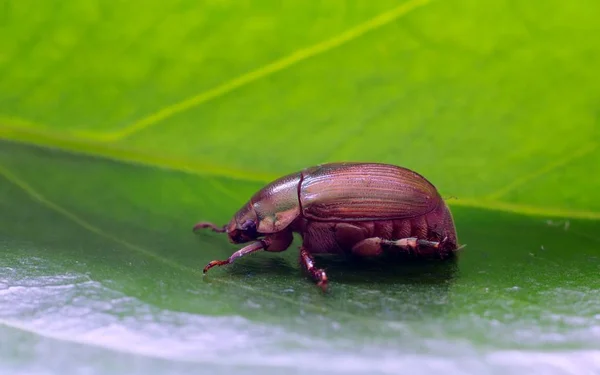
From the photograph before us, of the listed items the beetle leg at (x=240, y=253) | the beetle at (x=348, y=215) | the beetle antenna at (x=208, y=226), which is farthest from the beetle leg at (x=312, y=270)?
the beetle antenna at (x=208, y=226)

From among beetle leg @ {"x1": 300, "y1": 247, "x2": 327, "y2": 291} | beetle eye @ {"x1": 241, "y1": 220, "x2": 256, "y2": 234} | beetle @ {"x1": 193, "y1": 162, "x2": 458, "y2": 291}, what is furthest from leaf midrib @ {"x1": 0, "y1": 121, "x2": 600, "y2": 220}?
beetle leg @ {"x1": 300, "y1": 247, "x2": 327, "y2": 291}

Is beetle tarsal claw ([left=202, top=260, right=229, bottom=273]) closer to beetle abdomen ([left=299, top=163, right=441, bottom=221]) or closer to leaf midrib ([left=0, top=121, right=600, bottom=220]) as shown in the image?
beetle abdomen ([left=299, top=163, right=441, bottom=221])

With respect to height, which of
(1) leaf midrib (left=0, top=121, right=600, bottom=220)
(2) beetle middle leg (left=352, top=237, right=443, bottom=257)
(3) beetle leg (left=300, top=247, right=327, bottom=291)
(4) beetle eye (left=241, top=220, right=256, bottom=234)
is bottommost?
(3) beetle leg (left=300, top=247, right=327, bottom=291)

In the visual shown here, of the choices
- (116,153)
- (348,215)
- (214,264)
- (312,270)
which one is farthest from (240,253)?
(116,153)

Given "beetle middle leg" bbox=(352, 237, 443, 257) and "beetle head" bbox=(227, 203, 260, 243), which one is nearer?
"beetle middle leg" bbox=(352, 237, 443, 257)

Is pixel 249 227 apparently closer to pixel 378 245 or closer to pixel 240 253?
pixel 240 253

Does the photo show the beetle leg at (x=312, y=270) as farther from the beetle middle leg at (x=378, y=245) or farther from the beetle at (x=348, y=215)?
the beetle middle leg at (x=378, y=245)

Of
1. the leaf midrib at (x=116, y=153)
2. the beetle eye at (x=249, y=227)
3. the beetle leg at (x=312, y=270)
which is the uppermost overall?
Result: the leaf midrib at (x=116, y=153)
